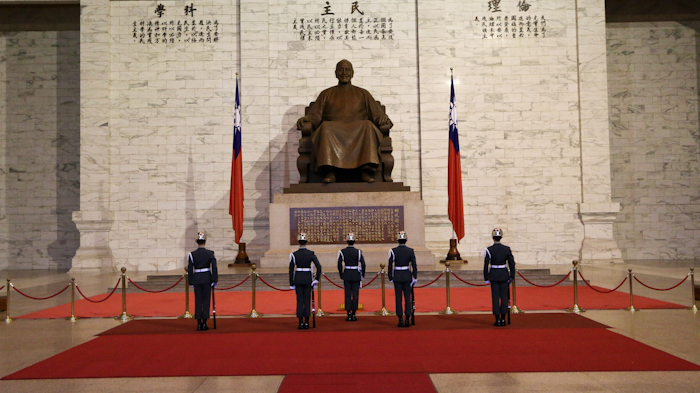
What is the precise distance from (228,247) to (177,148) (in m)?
2.15

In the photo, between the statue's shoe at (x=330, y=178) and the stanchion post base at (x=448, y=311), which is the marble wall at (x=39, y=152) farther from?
the stanchion post base at (x=448, y=311)

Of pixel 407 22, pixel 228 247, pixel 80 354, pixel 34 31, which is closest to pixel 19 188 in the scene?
pixel 34 31

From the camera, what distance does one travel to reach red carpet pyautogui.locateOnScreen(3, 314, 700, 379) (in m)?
3.80

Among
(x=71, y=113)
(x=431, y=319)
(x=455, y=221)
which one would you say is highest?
(x=71, y=113)

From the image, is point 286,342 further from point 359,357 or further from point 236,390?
point 236,390

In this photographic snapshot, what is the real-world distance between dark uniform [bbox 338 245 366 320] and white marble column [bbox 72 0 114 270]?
6.97 m

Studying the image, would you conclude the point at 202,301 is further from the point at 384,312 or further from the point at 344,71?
the point at 344,71

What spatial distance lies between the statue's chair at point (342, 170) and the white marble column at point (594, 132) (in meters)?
4.22

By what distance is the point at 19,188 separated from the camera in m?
12.5

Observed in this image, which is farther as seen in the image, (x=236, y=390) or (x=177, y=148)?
(x=177, y=148)

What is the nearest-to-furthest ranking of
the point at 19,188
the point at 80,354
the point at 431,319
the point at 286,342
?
the point at 80,354 → the point at 286,342 → the point at 431,319 → the point at 19,188

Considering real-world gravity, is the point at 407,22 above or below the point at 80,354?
above

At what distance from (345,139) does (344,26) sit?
334 cm

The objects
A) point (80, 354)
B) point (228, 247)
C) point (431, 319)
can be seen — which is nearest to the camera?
point (80, 354)
